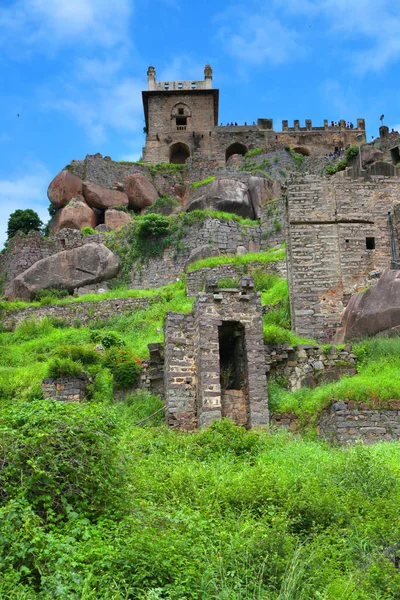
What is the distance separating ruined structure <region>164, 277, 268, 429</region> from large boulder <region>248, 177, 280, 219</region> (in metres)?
19.4

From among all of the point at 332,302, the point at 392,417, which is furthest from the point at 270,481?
the point at 332,302

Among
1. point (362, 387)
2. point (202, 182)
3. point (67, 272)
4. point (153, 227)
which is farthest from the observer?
point (202, 182)

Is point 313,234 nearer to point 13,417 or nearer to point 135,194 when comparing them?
point 13,417

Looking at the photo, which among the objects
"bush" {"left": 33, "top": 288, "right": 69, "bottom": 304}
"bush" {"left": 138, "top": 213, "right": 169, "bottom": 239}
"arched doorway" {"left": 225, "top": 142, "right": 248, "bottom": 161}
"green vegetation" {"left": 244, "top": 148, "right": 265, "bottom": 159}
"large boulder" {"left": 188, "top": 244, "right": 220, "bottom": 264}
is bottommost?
"bush" {"left": 33, "top": 288, "right": 69, "bottom": 304}

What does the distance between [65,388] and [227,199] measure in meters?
20.8

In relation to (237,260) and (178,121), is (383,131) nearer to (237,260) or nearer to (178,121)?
(178,121)

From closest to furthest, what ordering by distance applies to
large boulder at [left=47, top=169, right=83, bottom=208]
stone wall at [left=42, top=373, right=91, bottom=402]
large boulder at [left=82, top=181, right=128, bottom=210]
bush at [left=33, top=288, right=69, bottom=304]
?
stone wall at [left=42, top=373, right=91, bottom=402] → bush at [left=33, top=288, right=69, bottom=304] → large boulder at [left=82, top=181, right=128, bottom=210] → large boulder at [left=47, top=169, right=83, bottom=208]

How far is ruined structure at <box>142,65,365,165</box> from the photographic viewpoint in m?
49.4

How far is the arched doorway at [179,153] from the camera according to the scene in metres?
50.0

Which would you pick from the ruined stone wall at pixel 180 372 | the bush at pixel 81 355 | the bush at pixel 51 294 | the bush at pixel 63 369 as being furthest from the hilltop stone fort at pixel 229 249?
the bush at pixel 81 355

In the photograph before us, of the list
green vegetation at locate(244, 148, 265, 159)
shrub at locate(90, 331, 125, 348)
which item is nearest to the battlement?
green vegetation at locate(244, 148, 265, 159)

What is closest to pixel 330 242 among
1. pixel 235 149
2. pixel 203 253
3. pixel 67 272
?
pixel 203 253

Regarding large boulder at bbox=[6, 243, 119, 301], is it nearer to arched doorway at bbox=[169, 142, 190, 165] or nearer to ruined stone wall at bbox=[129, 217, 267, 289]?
ruined stone wall at bbox=[129, 217, 267, 289]

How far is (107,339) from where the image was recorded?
22906 millimetres
